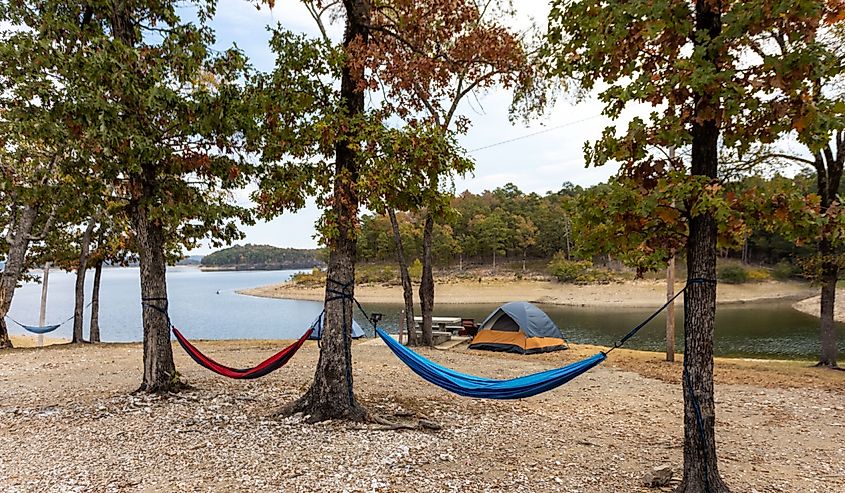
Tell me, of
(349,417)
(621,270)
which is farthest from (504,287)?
(349,417)

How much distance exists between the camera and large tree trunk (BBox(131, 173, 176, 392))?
567 cm

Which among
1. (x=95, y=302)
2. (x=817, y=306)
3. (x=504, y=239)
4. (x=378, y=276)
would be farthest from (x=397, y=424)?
(x=504, y=239)

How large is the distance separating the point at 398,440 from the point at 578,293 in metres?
33.2

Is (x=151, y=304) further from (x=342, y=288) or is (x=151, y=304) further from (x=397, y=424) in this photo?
(x=397, y=424)

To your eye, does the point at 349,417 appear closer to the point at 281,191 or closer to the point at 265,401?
the point at 265,401

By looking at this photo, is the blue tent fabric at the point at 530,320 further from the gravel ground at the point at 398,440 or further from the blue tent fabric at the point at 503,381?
the blue tent fabric at the point at 503,381

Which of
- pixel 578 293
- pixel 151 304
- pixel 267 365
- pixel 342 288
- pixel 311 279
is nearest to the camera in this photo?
pixel 342 288

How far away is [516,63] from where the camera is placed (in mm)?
6770

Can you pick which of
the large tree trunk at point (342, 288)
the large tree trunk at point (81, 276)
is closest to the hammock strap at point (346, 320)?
the large tree trunk at point (342, 288)

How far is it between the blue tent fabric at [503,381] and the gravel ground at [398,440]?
1.47 feet

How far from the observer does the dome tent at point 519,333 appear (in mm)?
11000

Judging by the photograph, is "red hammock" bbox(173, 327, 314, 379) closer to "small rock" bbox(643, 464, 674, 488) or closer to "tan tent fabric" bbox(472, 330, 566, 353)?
"small rock" bbox(643, 464, 674, 488)

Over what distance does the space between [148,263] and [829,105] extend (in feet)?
20.1

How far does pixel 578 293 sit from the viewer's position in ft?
117
